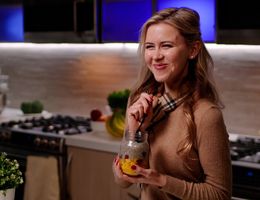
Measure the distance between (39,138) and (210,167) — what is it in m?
2.38

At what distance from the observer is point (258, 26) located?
2811 millimetres

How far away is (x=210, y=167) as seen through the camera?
1449 millimetres

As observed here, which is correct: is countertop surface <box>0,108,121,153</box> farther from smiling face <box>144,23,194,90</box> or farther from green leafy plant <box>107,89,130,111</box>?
smiling face <box>144,23,194,90</box>

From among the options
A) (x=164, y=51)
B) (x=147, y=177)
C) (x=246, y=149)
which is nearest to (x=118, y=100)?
(x=246, y=149)

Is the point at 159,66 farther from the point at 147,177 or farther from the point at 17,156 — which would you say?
the point at 17,156

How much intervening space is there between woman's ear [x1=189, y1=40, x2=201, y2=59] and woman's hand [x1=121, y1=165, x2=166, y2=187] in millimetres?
379

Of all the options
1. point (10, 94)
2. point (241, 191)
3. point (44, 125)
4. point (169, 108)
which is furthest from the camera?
point (10, 94)

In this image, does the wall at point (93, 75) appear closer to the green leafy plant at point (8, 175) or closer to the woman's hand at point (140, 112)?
the woman's hand at point (140, 112)

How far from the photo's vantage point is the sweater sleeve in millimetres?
1432

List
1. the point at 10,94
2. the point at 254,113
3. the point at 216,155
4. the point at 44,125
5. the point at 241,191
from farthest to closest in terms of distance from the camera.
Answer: the point at 10,94 → the point at 44,125 → the point at 254,113 → the point at 241,191 → the point at 216,155

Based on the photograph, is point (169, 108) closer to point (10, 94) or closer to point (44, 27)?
point (44, 27)

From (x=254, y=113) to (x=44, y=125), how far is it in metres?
1.55

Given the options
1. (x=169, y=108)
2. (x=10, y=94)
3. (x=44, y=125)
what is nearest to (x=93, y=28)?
(x=44, y=125)

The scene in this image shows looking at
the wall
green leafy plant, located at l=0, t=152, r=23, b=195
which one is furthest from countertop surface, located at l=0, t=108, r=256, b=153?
green leafy plant, located at l=0, t=152, r=23, b=195
